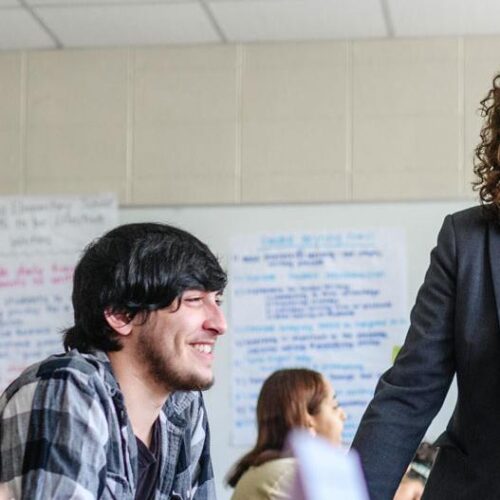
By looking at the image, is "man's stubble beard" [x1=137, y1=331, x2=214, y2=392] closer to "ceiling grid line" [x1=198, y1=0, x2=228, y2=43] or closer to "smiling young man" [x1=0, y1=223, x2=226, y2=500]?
"smiling young man" [x1=0, y1=223, x2=226, y2=500]

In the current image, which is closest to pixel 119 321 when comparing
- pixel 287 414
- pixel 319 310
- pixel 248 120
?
pixel 287 414

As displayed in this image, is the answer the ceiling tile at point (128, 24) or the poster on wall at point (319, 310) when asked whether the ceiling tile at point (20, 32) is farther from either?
the poster on wall at point (319, 310)

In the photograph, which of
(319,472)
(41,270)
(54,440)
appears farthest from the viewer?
(41,270)

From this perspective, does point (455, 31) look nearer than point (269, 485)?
No

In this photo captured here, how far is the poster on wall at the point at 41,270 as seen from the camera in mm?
4754

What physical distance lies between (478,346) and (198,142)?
3.01m

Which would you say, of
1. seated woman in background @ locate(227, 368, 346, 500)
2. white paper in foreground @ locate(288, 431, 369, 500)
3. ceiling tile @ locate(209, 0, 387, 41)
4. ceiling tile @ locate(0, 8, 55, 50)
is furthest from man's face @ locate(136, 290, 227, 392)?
ceiling tile @ locate(0, 8, 55, 50)

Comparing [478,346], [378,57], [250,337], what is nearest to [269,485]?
[250,337]

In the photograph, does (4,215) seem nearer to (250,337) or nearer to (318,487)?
(250,337)

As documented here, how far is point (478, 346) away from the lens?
181 centimetres

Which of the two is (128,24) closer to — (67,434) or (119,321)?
(119,321)

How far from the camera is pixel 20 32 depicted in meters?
4.67

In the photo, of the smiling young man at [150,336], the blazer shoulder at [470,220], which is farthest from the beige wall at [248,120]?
the blazer shoulder at [470,220]

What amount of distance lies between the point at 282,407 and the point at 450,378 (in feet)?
5.72
